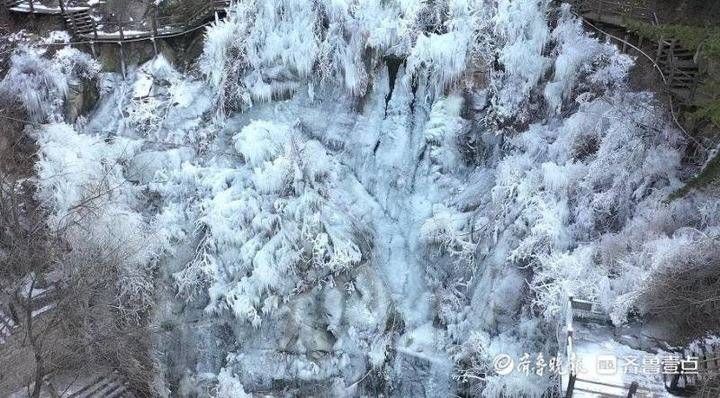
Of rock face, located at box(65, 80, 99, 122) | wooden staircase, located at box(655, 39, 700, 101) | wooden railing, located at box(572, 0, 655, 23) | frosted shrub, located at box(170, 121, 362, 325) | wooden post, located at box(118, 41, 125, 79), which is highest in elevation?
wooden railing, located at box(572, 0, 655, 23)

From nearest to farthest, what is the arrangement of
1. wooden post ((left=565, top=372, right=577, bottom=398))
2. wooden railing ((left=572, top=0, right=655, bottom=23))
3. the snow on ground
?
wooden post ((left=565, top=372, right=577, bottom=398))
the snow on ground
wooden railing ((left=572, top=0, right=655, bottom=23))

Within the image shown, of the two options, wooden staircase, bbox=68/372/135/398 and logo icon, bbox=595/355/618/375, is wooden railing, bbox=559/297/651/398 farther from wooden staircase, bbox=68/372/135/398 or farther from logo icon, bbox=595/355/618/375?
wooden staircase, bbox=68/372/135/398

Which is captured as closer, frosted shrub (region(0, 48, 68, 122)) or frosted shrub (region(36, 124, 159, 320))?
frosted shrub (region(36, 124, 159, 320))

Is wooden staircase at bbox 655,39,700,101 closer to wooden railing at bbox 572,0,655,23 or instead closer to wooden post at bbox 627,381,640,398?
wooden railing at bbox 572,0,655,23

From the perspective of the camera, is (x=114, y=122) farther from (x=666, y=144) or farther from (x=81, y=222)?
(x=666, y=144)

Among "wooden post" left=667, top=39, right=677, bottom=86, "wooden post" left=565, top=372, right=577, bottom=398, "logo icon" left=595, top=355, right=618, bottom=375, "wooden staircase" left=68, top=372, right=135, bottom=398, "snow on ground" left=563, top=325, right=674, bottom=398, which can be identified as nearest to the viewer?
"wooden post" left=565, top=372, right=577, bottom=398

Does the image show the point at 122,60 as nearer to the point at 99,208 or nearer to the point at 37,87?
the point at 37,87

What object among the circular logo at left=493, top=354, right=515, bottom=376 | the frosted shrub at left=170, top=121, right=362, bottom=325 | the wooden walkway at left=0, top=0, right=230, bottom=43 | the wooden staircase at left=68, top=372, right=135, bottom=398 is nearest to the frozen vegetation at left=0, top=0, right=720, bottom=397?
the frosted shrub at left=170, top=121, right=362, bottom=325

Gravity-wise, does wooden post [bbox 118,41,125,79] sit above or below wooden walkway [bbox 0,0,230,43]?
below
